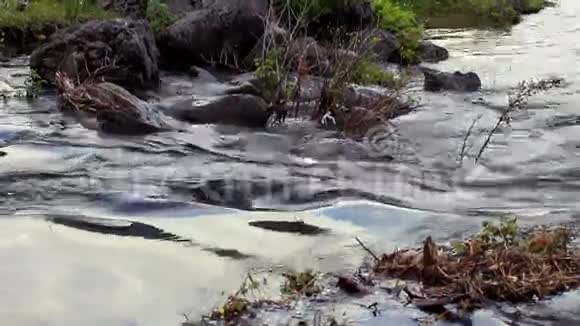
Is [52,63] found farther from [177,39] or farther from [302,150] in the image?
[302,150]

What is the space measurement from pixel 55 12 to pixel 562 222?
11.8m

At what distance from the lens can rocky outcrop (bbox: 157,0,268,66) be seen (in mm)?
13883

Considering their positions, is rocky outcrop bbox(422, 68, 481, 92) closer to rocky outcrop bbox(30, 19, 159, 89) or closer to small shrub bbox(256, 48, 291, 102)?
small shrub bbox(256, 48, 291, 102)

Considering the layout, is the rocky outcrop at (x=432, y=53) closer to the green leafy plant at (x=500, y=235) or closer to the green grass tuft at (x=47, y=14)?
the green grass tuft at (x=47, y=14)

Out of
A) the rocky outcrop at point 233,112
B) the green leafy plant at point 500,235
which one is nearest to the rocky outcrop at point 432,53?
the rocky outcrop at point 233,112

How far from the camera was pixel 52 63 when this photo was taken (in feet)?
38.6

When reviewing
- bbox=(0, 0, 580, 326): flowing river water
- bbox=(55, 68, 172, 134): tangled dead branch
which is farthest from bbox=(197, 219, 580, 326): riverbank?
bbox=(55, 68, 172, 134): tangled dead branch

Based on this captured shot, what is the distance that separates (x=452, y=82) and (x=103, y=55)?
16.2ft

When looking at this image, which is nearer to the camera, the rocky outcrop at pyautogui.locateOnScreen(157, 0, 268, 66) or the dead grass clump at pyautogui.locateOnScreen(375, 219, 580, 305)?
the dead grass clump at pyautogui.locateOnScreen(375, 219, 580, 305)

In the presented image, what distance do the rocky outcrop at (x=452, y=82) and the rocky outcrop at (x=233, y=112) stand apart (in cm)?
360

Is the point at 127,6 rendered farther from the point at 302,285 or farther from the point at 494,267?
the point at 494,267

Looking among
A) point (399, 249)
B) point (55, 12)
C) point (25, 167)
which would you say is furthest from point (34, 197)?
point (55, 12)

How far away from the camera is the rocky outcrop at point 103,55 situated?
11352mm

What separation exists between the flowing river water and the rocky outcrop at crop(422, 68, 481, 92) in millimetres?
1038
